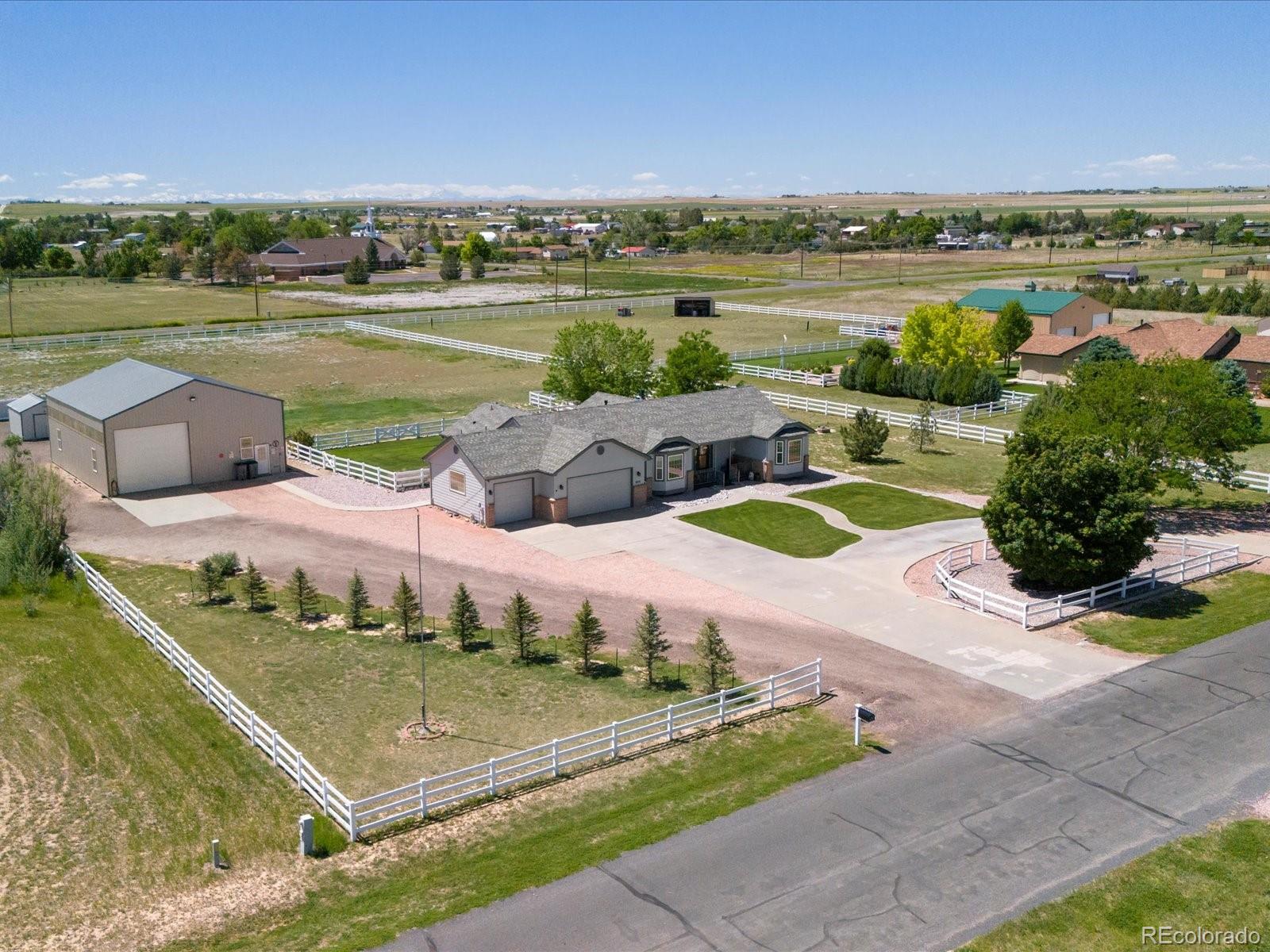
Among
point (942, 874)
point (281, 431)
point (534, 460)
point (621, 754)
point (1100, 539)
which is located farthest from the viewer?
point (281, 431)

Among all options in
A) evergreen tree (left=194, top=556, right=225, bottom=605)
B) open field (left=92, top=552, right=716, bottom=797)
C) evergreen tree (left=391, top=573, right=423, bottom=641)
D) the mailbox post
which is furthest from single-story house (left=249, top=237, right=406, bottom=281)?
the mailbox post

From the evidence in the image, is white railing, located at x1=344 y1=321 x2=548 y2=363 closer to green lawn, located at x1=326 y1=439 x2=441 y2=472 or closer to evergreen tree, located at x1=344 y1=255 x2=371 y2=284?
green lawn, located at x1=326 y1=439 x2=441 y2=472

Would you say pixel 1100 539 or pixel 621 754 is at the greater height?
pixel 1100 539

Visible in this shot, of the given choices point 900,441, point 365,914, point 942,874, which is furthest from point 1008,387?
point 365,914

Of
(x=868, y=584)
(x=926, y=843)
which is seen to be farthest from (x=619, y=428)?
(x=926, y=843)

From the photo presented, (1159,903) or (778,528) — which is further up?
(778,528)

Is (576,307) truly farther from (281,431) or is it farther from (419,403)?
(281,431)

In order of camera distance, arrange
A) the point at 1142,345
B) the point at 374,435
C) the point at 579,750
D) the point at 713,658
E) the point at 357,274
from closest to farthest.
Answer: the point at 579,750
the point at 713,658
the point at 374,435
the point at 1142,345
the point at 357,274

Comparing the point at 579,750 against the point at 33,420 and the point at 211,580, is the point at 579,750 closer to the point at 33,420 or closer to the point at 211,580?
the point at 211,580
